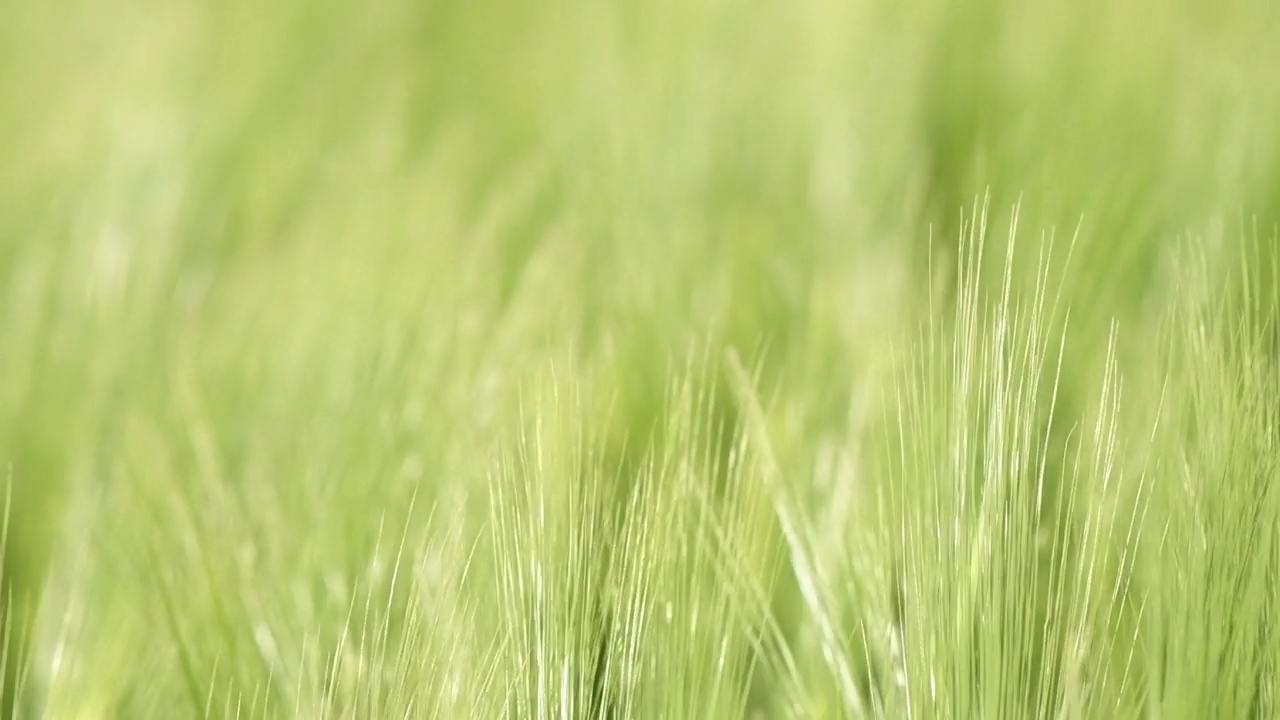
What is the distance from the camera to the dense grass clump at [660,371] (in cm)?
55

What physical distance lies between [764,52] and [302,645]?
65cm

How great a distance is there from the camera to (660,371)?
789 millimetres

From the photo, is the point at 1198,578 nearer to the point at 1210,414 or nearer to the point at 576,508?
the point at 1210,414

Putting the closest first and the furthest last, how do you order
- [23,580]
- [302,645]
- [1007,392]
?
[1007,392] < [302,645] < [23,580]

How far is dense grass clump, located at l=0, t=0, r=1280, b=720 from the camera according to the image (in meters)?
0.55

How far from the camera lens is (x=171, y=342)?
34.3 inches

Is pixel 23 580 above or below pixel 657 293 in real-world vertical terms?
below

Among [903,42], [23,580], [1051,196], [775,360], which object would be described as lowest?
[23,580]

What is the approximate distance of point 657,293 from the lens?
0.83 meters

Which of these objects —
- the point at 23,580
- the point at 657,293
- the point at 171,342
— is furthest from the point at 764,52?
the point at 23,580

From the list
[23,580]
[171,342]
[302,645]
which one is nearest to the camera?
[302,645]

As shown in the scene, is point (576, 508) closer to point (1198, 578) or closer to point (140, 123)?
point (1198, 578)

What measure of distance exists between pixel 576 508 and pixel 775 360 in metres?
0.29

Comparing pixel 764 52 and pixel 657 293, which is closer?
pixel 657 293
